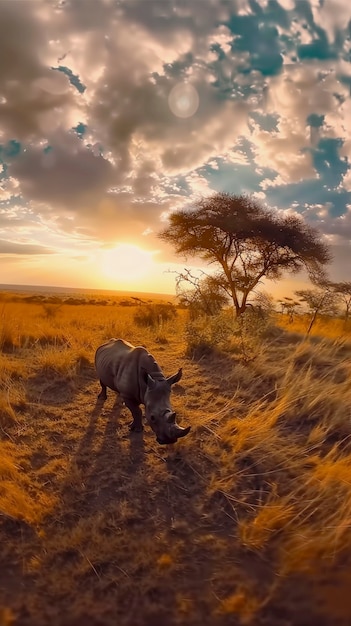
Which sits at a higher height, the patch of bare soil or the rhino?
the rhino

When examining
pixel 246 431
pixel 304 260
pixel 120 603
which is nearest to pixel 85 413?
pixel 246 431

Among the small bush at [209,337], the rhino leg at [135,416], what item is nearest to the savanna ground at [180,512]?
the rhino leg at [135,416]

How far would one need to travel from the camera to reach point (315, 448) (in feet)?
17.1

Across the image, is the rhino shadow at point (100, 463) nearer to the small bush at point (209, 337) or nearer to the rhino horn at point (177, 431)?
the rhino horn at point (177, 431)

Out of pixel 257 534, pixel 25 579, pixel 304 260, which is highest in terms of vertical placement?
pixel 304 260

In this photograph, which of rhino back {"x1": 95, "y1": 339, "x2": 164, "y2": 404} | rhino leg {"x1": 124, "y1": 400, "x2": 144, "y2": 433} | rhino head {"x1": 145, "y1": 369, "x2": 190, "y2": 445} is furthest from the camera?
rhino leg {"x1": 124, "y1": 400, "x2": 144, "y2": 433}

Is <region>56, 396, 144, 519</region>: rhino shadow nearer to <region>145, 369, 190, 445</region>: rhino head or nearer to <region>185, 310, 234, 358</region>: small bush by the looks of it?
<region>145, 369, 190, 445</region>: rhino head

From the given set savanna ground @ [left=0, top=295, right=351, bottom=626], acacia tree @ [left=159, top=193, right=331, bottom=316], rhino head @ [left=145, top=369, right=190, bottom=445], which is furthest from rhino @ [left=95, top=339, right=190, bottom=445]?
acacia tree @ [left=159, top=193, right=331, bottom=316]

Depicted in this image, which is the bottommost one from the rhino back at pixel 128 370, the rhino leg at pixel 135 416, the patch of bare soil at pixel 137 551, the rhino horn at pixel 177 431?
the patch of bare soil at pixel 137 551

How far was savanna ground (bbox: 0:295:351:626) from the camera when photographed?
2.80 meters

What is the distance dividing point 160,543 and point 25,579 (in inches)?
46.0

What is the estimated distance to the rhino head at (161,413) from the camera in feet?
15.3

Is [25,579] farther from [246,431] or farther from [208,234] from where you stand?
[208,234]

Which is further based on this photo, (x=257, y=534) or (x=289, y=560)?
(x=257, y=534)
